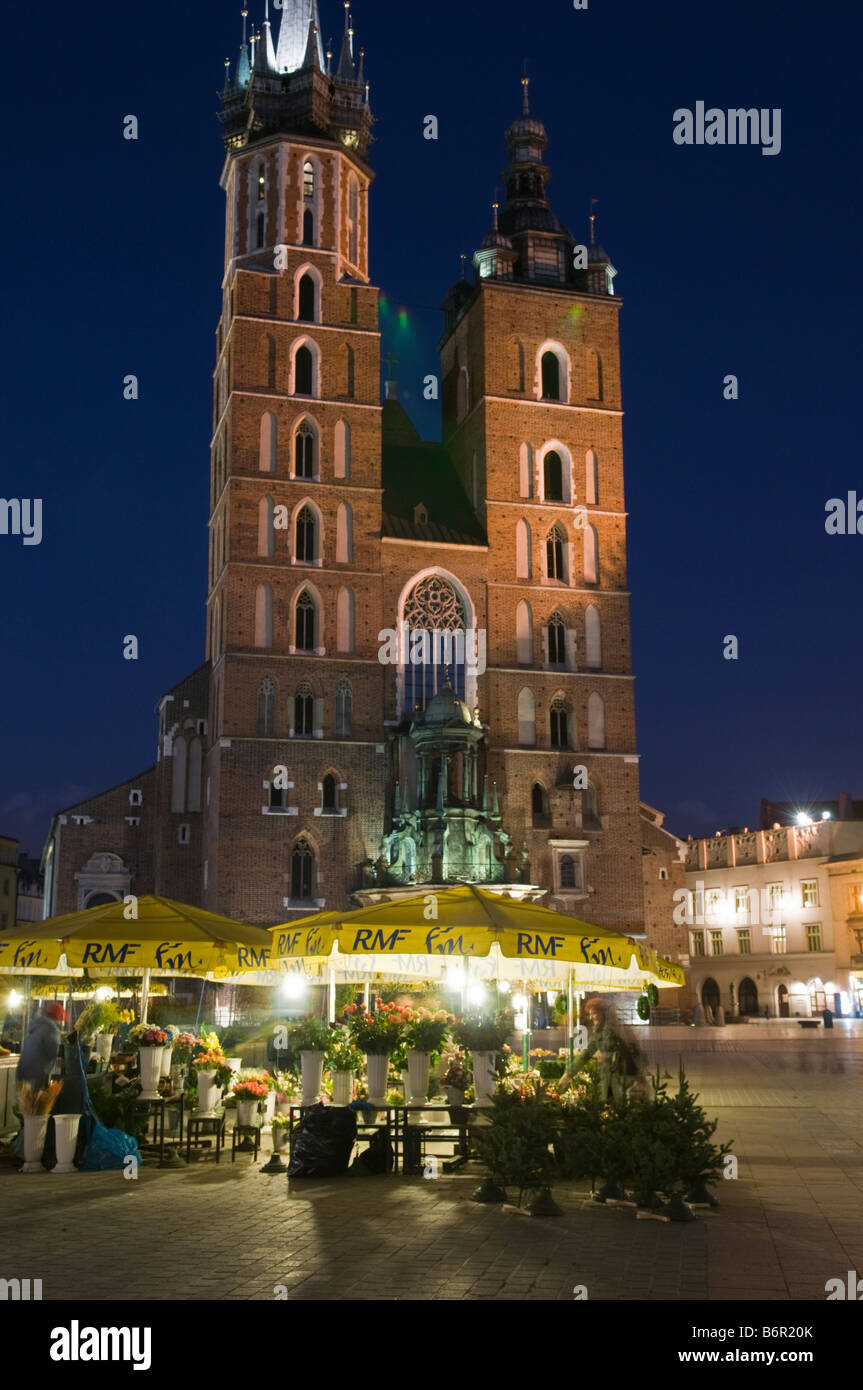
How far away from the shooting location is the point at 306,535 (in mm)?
41250

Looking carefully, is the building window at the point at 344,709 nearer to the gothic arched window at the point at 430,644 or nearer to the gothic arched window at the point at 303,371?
the gothic arched window at the point at 430,644

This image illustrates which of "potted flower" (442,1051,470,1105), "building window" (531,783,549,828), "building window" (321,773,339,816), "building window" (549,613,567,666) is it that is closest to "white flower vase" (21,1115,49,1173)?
"potted flower" (442,1051,470,1105)

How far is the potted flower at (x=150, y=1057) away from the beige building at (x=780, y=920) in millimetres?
43986

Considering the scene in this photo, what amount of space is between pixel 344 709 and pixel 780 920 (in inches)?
1115

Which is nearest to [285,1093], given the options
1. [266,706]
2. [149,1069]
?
[149,1069]

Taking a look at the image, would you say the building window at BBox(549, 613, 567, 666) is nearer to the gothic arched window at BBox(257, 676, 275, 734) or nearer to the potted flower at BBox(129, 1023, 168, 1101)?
the gothic arched window at BBox(257, 676, 275, 734)

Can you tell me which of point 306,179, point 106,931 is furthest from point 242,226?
point 106,931

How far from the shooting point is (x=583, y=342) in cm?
4475

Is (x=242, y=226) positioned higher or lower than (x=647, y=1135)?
higher

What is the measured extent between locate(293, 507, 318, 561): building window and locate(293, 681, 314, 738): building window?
153 inches
